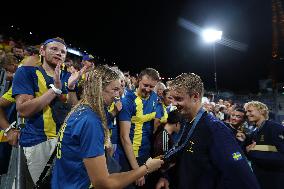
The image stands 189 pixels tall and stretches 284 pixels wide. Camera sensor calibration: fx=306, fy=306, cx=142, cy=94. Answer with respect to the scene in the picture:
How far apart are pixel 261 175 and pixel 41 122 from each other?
453cm

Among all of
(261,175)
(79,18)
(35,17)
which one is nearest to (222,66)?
(79,18)

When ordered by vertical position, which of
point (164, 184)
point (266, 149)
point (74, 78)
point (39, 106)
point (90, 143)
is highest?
point (74, 78)

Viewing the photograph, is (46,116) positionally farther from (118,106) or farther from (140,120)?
(140,120)

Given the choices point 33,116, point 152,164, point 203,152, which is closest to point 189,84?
point 203,152

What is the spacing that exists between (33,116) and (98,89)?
1.15 metres

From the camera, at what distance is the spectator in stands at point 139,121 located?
4.56m

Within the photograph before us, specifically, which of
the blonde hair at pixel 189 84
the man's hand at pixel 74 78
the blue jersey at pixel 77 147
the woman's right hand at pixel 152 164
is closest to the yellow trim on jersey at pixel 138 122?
the man's hand at pixel 74 78

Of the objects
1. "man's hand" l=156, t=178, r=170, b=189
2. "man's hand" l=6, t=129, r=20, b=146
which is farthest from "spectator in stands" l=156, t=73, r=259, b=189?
"man's hand" l=6, t=129, r=20, b=146

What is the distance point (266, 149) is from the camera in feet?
19.4

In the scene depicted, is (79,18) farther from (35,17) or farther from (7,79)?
(7,79)

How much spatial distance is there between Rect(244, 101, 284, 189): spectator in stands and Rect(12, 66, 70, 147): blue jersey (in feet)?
13.8

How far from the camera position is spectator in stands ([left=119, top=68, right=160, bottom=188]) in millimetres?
4562

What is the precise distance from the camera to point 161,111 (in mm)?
5094

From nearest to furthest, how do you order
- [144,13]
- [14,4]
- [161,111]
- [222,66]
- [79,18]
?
1. [161,111]
2. [14,4]
3. [79,18]
4. [144,13]
5. [222,66]
